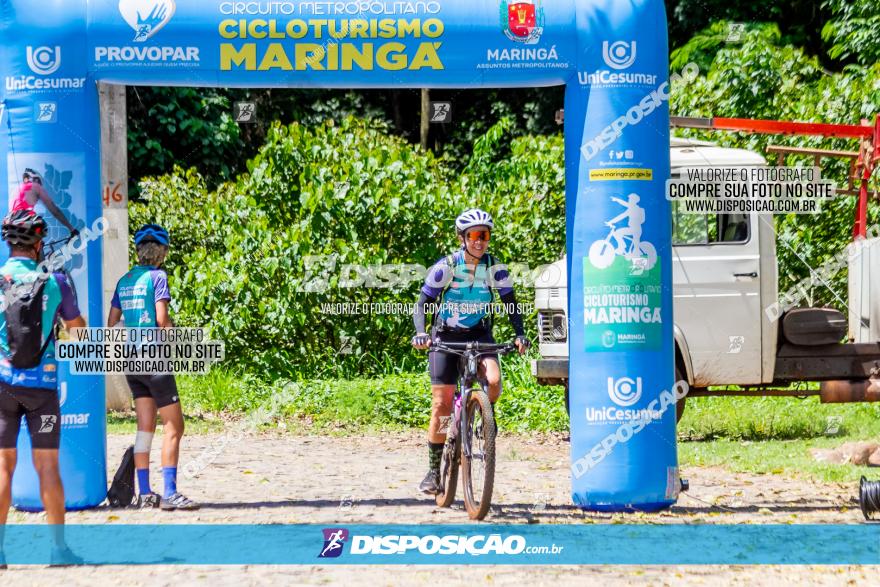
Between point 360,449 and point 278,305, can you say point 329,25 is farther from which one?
point 278,305

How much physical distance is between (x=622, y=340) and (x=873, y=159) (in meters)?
4.67

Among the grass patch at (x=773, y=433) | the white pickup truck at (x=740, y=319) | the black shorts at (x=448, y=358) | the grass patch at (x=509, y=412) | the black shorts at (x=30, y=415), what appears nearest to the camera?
the black shorts at (x=30, y=415)

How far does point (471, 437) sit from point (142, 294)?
2.43 meters

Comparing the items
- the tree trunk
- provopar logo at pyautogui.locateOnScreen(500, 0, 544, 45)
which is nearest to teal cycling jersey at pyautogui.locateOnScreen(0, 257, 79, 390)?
provopar logo at pyautogui.locateOnScreen(500, 0, 544, 45)

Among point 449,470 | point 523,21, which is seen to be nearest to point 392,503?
point 449,470

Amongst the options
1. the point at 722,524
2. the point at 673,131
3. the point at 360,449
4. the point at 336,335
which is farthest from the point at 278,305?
the point at 722,524

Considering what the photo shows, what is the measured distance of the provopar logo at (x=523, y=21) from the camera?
8.85m

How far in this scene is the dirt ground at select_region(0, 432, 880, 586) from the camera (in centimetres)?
670

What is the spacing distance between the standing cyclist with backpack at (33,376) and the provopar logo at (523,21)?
3.61 metres

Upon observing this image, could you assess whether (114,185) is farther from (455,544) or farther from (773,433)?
(455,544)

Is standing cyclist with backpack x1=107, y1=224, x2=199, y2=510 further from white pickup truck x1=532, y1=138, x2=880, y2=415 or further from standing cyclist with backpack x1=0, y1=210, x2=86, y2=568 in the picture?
white pickup truck x1=532, y1=138, x2=880, y2=415

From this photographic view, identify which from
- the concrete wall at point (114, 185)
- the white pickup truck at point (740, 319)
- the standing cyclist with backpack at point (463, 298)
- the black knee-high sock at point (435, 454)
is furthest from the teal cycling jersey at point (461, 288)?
the concrete wall at point (114, 185)

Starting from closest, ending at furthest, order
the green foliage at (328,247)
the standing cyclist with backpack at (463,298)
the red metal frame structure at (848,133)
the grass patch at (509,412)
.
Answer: the standing cyclist with backpack at (463,298)
the red metal frame structure at (848,133)
the grass patch at (509,412)
the green foliage at (328,247)

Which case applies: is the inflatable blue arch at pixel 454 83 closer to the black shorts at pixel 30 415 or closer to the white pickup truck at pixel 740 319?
the black shorts at pixel 30 415
